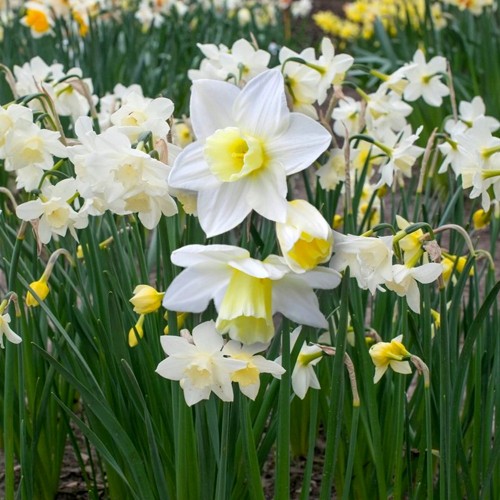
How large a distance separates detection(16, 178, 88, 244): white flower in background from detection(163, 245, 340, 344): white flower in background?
1.64 feet

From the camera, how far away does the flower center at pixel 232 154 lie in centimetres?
92

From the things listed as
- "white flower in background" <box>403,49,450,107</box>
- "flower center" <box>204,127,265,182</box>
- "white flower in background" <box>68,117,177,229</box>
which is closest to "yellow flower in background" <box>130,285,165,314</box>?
"white flower in background" <box>68,117,177,229</box>

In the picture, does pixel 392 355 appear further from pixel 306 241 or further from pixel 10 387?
pixel 10 387

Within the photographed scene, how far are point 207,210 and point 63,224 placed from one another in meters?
0.53

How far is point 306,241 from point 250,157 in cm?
12

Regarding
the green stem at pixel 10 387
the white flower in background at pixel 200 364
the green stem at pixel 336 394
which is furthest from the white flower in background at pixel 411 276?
the green stem at pixel 10 387

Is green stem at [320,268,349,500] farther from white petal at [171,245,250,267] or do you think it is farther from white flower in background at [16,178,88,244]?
white flower in background at [16,178,88,244]

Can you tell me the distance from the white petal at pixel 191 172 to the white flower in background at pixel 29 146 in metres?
0.53

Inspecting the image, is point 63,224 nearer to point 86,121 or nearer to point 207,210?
point 86,121

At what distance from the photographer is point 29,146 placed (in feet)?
4.78

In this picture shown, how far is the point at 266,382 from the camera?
1.41 m

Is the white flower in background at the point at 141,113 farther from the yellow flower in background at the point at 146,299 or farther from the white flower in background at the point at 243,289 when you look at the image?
the white flower in background at the point at 243,289

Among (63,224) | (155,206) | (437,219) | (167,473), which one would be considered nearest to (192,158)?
(155,206)

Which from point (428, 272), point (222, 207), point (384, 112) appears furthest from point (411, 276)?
point (384, 112)
